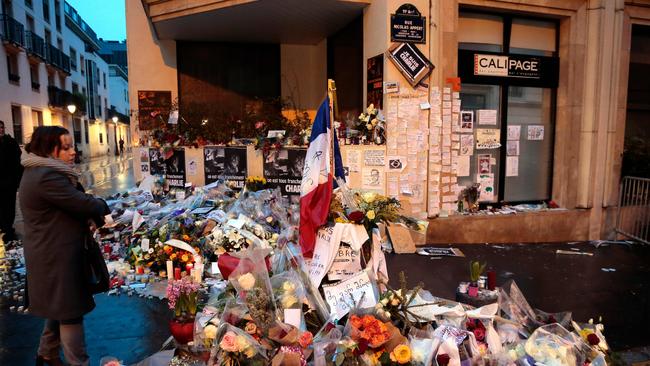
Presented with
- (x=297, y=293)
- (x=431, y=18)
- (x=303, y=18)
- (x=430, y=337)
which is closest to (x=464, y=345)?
(x=430, y=337)

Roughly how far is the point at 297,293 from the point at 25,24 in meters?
32.0

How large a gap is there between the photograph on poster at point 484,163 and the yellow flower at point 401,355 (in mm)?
6342

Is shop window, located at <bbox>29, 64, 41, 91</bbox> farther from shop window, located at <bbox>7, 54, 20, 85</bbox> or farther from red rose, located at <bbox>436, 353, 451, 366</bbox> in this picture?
red rose, located at <bbox>436, 353, 451, 366</bbox>

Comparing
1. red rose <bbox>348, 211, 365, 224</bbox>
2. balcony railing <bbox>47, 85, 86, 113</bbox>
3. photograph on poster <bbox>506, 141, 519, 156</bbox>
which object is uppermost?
balcony railing <bbox>47, 85, 86, 113</bbox>

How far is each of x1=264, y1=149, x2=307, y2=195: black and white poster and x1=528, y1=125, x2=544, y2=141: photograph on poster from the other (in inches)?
172

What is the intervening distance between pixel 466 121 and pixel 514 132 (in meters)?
1.15

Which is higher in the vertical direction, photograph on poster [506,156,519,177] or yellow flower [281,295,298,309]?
photograph on poster [506,156,519,177]

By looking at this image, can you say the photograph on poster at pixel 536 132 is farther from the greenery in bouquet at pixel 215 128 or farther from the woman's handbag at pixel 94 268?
the woman's handbag at pixel 94 268

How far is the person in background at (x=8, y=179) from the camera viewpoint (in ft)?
24.6

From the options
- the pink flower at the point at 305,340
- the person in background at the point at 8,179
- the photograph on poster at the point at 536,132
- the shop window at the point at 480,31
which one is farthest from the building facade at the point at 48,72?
the pink flower at the point at 305,340

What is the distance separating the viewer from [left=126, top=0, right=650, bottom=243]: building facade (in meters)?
7.39

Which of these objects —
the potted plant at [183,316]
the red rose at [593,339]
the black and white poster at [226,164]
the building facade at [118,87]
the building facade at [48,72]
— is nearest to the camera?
the red rose at [593,339]

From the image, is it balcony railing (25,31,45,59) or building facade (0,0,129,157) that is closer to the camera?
building facade (0,0,129,157)

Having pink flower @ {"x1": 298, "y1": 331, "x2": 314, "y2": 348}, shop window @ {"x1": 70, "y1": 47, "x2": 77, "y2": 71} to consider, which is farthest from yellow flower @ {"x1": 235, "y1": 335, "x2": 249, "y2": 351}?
shop window @ {"x1": 70, "y1": 47, "x2": 77, "y2": 71}
